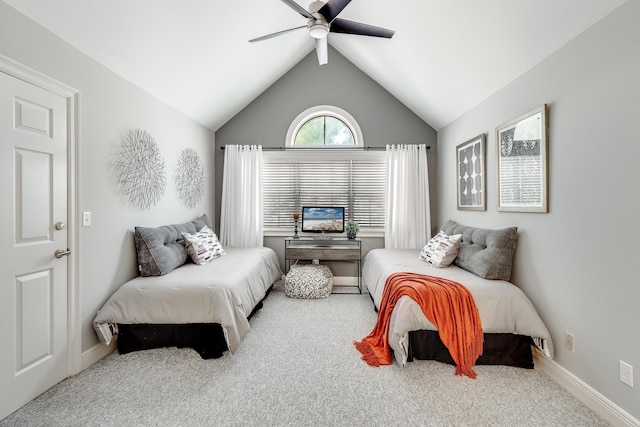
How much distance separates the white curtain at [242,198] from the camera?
14.6 feet

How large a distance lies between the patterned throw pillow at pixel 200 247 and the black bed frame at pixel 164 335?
0.80 meters

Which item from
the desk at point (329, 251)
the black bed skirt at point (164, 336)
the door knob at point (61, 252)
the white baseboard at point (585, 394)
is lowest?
the white baseboard at point (585, 394)

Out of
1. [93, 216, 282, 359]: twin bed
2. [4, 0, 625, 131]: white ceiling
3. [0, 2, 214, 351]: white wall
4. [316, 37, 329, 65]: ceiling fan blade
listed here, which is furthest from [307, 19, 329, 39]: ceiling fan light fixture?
[93, 216, 282, 359]: twin bed

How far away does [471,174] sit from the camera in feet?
11.3

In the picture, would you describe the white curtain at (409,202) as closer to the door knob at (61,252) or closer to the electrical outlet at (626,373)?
the electrical outlet at (626,373)

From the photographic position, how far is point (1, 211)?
5.57ft

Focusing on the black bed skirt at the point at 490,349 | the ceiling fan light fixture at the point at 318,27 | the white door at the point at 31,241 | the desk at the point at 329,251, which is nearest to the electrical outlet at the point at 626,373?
the black bed skirt at the point at 490,349

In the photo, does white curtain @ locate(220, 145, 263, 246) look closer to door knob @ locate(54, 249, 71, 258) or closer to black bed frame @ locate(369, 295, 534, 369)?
door knob @ locate(54, 249, 71, 258)

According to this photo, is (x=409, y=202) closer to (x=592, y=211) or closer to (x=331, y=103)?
(x=331, y=103)

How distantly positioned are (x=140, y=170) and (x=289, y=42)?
7.82 ft

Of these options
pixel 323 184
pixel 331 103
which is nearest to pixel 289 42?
pixel 331 103

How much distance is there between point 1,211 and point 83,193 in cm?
54

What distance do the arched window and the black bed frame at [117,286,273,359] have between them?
117 inches

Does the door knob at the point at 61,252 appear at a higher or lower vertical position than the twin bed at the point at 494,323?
higher
